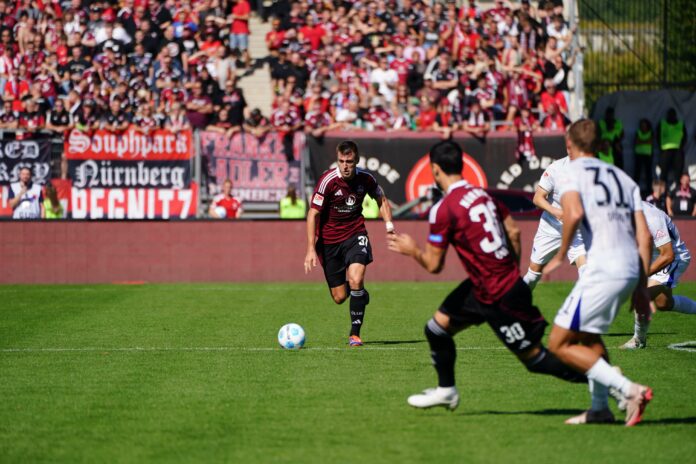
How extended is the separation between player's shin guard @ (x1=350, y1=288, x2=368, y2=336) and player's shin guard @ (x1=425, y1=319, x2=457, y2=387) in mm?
4119

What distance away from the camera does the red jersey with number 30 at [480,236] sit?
7352 mm

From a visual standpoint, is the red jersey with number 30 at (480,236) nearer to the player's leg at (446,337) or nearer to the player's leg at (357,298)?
the player's leg at (446,337)

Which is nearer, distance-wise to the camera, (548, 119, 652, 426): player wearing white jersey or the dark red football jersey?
(548, 119, 652, 426): player wearing white jersey

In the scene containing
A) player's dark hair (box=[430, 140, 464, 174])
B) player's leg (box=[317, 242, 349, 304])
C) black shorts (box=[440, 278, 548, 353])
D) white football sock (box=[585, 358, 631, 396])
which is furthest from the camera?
player's leg (box=[317, 242, 349, 304])

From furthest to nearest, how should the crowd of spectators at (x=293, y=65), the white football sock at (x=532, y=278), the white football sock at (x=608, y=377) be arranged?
the crowd of spectators at (x=293, y=65)
the white football sock at (x=532, y=278)
the white football sock at (x=608, y=377)

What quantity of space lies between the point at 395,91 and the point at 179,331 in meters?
12.4

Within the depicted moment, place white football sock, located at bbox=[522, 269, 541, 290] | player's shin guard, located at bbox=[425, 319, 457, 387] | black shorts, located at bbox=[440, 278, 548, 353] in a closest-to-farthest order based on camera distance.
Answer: black shorts, located at bbox=[440, 278, 548, 353], player's shin guard, located at bbox=[425, 319, 457, 387], white football sock, located at bbox=[522, 269, 541, 290]

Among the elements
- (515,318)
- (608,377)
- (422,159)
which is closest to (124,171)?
(422,159)

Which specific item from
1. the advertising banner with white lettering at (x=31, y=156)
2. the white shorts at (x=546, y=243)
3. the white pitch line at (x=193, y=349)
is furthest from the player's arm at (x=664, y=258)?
the advertising banner with white lettering at (x=31, y=156)

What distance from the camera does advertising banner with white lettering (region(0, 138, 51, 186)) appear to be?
23062 mm

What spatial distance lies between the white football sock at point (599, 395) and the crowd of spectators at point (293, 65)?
53.6ft

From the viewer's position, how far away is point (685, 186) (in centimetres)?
2319

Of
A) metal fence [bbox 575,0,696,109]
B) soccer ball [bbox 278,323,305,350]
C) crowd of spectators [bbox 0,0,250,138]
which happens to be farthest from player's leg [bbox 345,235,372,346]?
metal fence [bbox 575,0,696,109]

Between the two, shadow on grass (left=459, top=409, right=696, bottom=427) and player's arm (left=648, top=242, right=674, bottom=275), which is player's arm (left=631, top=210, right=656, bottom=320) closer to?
shadow on grass (left=459, top=409, right=696, bottom=427)
